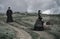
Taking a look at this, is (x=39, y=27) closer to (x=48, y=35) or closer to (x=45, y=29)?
(x=45, y=29)

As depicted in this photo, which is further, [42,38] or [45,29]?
[45,29]

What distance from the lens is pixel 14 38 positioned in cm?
2042

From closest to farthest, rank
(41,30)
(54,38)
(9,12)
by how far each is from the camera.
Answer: (54,38), (41,30), (9,12)

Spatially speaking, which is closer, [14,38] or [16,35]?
[14,38]

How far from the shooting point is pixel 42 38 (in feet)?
68.5

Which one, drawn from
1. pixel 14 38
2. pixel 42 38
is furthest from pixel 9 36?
pixel 42 38

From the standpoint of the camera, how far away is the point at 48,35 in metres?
22.3

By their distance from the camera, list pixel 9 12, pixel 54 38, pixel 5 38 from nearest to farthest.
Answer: pixel 5 38 → pixel 54 38 → pixel 9 12

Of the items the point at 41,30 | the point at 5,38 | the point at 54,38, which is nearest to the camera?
the point at 5,38

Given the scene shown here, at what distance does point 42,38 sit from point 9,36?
11.1ft

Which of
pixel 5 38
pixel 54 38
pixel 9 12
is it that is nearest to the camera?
pixel 5 38

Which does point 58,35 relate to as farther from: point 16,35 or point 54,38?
point 16,35

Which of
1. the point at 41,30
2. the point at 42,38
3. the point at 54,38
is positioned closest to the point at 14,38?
the point at 42,38

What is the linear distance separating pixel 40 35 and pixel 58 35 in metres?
1.94
